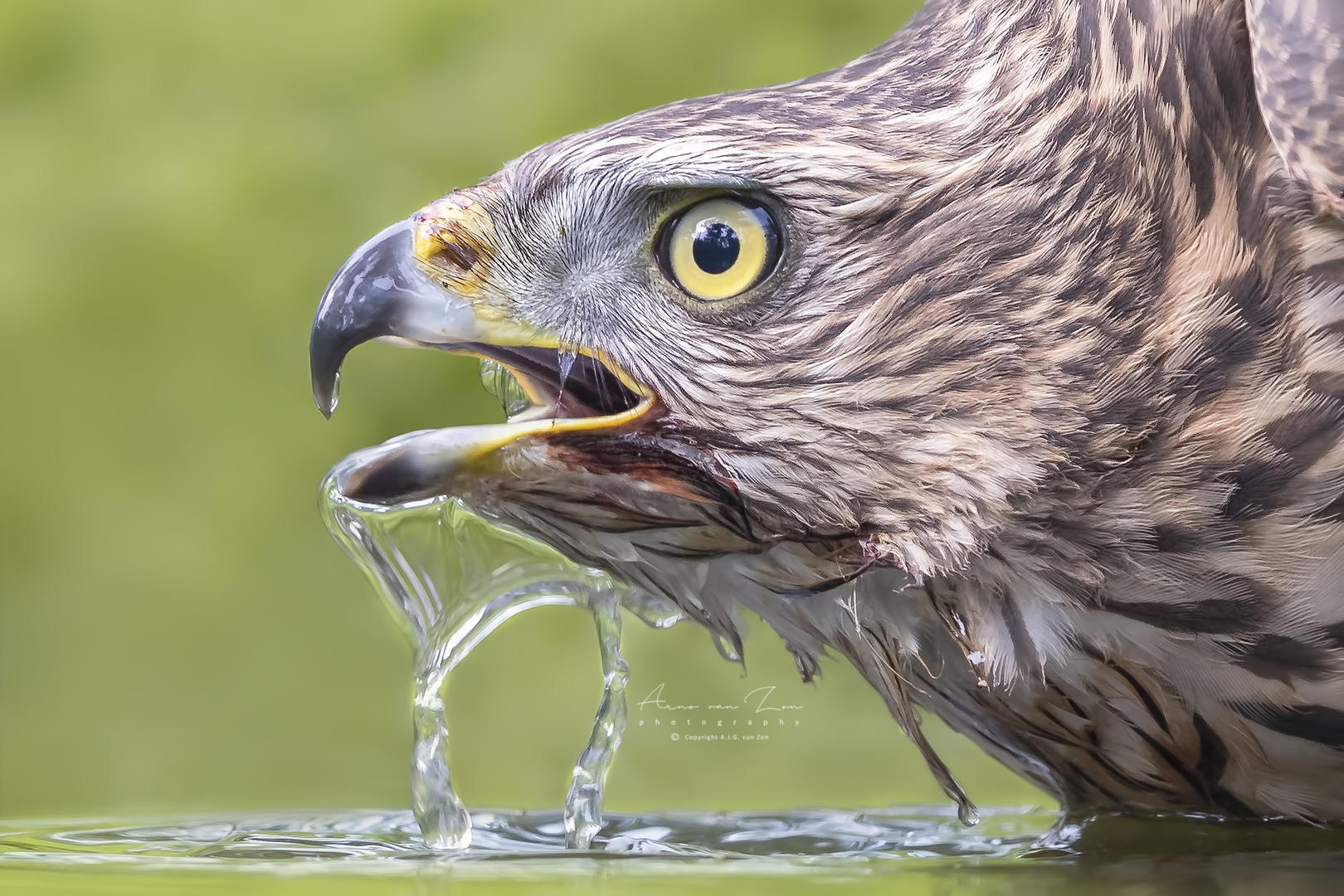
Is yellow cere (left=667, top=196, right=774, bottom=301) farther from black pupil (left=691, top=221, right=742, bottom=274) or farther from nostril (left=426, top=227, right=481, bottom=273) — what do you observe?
nostril (left=426, top=227, right=481, bottom=273)

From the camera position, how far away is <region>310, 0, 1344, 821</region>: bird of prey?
0.89m

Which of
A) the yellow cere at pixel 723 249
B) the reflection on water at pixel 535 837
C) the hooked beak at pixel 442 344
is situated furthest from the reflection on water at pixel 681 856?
the yellow cere at pixel 723 249

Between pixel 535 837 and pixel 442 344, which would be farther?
pixel 535 837

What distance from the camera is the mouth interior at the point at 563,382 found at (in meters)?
0.93

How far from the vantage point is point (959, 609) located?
0.96m

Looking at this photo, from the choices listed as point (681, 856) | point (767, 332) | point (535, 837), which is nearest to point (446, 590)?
point (535, 837)

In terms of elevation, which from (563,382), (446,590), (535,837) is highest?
(563,382)

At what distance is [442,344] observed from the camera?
0.95m

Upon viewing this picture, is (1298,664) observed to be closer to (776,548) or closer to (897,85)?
(776,548)

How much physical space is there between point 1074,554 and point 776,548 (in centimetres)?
19

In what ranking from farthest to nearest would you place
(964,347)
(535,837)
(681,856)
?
(535,837)
(681,856)
(964,347)

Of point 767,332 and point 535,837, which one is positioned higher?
point 767,332

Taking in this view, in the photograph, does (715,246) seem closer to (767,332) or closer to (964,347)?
(767,332)

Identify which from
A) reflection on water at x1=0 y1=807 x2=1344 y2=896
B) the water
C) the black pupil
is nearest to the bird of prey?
the black pupil
